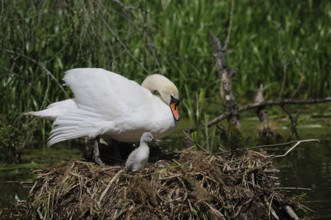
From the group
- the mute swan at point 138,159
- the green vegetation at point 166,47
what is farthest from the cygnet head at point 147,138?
the green vegetation at point 166,47

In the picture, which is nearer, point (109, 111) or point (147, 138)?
point (147, 138)

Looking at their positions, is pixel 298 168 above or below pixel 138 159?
below

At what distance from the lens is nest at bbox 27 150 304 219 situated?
880 centimetres

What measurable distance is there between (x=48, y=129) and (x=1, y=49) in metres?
2.15

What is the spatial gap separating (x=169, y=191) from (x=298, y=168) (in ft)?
9.67

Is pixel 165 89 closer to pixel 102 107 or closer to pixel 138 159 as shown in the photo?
pixel 102 107

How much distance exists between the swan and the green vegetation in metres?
1.03

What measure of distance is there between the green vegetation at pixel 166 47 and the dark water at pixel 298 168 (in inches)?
14.5

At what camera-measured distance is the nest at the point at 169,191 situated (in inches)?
346

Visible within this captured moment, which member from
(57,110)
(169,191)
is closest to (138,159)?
(169,191)

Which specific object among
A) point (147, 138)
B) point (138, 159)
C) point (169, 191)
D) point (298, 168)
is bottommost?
point (298, 168)

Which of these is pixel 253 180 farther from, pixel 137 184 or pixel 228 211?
pixel 137 184

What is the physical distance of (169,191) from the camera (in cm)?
886

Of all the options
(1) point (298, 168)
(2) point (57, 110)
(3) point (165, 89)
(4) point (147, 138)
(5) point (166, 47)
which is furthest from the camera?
(5) point (166, 47)
